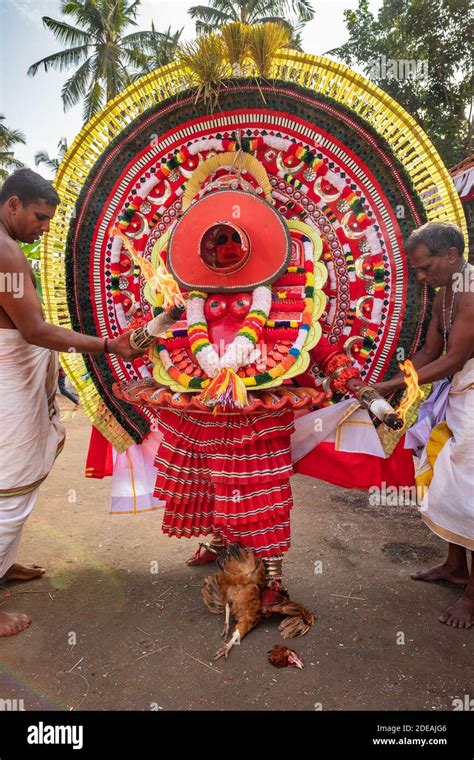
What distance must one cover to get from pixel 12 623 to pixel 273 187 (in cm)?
271

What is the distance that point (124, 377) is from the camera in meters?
3.09

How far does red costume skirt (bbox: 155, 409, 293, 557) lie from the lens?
2615 mm

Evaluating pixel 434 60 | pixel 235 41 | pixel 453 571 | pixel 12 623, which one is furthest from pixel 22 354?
pixel 434 60

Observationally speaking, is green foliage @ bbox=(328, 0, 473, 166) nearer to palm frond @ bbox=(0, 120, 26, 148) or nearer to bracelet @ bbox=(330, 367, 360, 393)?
bracelet @ bbox=(330, 367, 360, 393)

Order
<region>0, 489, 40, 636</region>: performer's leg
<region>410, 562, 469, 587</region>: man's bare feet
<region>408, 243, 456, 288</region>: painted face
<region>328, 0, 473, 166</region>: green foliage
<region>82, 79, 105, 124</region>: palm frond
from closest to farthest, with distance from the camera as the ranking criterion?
1. <region>408, 243, 456, 288</region>: painted face
2. <region>0, 489, 40, 636</region>: performer's leg
3. <region>410, 562, 469, 587</region>: man's bare feet
4. <region>328, 0, 473, 166</region>: green foliage
5. <region>82, 79, 105, 124</region>: palm frond

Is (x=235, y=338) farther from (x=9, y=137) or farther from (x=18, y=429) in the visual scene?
(x=9, y=137)

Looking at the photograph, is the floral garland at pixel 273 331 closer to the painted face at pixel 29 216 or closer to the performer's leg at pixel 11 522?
the painted face at pixel 29 216

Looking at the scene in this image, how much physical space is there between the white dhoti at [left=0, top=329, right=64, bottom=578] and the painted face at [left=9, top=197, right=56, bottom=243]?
20.9 inches

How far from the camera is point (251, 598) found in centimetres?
269

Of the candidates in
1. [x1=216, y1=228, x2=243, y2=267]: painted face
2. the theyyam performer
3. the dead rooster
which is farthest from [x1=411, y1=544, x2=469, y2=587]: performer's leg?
[x1=216, y1=228, x2=243, y2=267]: painted face

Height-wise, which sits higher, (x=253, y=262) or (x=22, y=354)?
(x=253, y=262)

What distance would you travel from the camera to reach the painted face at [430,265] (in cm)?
256

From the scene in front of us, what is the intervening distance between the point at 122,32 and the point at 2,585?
19.7 meters
